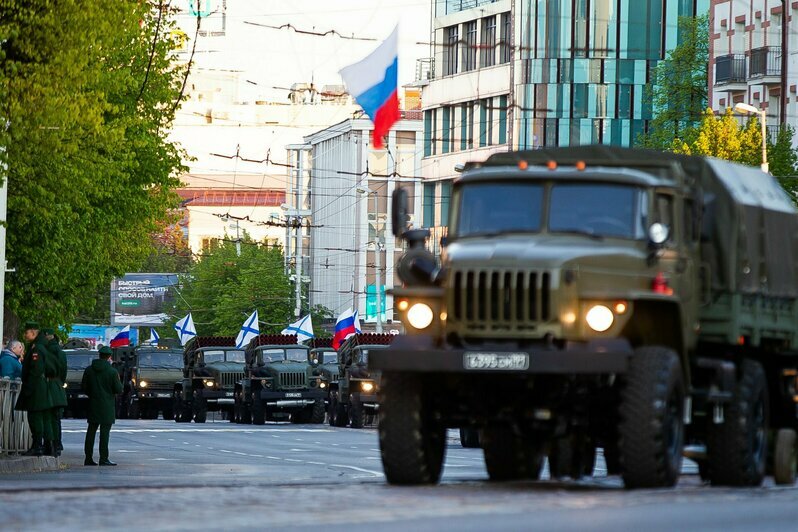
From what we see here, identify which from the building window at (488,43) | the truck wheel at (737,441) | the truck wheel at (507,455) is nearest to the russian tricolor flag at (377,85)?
the truck wheel at (507,455)

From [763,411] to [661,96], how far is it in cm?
7835

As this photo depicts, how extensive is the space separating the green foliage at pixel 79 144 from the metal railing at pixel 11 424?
2569mm

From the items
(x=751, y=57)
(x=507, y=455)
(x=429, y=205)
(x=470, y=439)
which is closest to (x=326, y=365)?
(x=470, y=439)

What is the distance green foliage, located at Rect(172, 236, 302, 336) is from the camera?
11931cm

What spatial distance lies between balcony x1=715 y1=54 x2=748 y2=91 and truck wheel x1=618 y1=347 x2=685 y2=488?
225 ft

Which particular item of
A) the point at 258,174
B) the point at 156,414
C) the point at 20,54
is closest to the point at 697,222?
the point at 20,54

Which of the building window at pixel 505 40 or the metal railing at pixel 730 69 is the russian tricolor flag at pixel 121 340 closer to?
the building window at pixel 505 40

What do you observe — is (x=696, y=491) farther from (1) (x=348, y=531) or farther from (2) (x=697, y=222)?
(1) (x=348, y=531)

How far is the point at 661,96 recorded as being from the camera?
326 ft

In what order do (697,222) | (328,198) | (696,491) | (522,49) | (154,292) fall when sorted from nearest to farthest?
1. (696,491)
2. (697,222)
3. (522,49)
4. (154,292)
5. (328,198)

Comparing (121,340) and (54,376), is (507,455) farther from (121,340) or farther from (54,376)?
(121,340)

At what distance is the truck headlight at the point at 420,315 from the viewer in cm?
1933

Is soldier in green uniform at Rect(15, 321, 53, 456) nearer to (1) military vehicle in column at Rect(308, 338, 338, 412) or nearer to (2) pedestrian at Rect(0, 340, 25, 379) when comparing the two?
(2) pedestrian at Rect(0, 340, 25, 379)

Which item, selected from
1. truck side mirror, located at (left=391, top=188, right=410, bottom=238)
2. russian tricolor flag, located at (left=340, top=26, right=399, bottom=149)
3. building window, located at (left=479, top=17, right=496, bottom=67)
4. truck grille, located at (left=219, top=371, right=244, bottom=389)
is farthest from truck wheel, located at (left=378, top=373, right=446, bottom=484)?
building window, located at (left=479, top=17, right=496, bottom=67)
